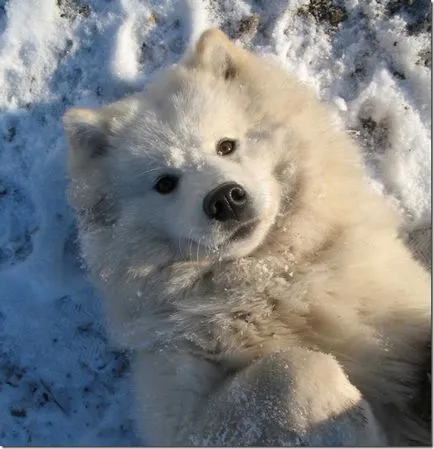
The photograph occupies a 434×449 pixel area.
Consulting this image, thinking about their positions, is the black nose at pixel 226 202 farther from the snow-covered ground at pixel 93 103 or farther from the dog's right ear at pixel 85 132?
the snow-covered ground at pixel 93 103

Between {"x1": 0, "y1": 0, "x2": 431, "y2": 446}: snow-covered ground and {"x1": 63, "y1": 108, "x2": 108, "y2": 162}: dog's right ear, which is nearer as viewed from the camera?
{"x1": 63, "y1": 108, "x2": 108, "y2": 162}: dog's right ear

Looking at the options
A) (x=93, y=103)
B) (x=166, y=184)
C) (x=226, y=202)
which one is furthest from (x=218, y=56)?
(x=93, y=103)

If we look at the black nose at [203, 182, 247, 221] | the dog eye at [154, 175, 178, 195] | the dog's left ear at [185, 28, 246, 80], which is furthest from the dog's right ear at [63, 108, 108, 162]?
the black nose at [203, 182, 247, 221]

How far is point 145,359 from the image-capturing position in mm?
3850

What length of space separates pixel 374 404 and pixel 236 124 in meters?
2.02

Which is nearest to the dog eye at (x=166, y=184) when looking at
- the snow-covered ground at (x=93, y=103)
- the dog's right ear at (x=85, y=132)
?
the dog's right ear at (x=85, y=132)

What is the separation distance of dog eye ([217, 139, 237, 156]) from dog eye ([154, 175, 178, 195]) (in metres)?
0.36

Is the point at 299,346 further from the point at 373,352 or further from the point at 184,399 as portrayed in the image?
the point at 184,399

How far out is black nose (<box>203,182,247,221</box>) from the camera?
3.46 meters

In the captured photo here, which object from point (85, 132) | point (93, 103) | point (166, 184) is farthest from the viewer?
point (93, 103)

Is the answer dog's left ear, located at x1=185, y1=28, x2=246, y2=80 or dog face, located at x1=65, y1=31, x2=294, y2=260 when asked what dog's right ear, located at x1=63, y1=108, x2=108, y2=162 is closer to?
dog face, located at x1=65, y1=31, x2=294, y2=260

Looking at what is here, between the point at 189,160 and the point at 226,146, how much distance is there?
28 centimetres

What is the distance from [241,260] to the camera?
384 cm

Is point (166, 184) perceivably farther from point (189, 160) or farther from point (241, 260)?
point (241, 260)
